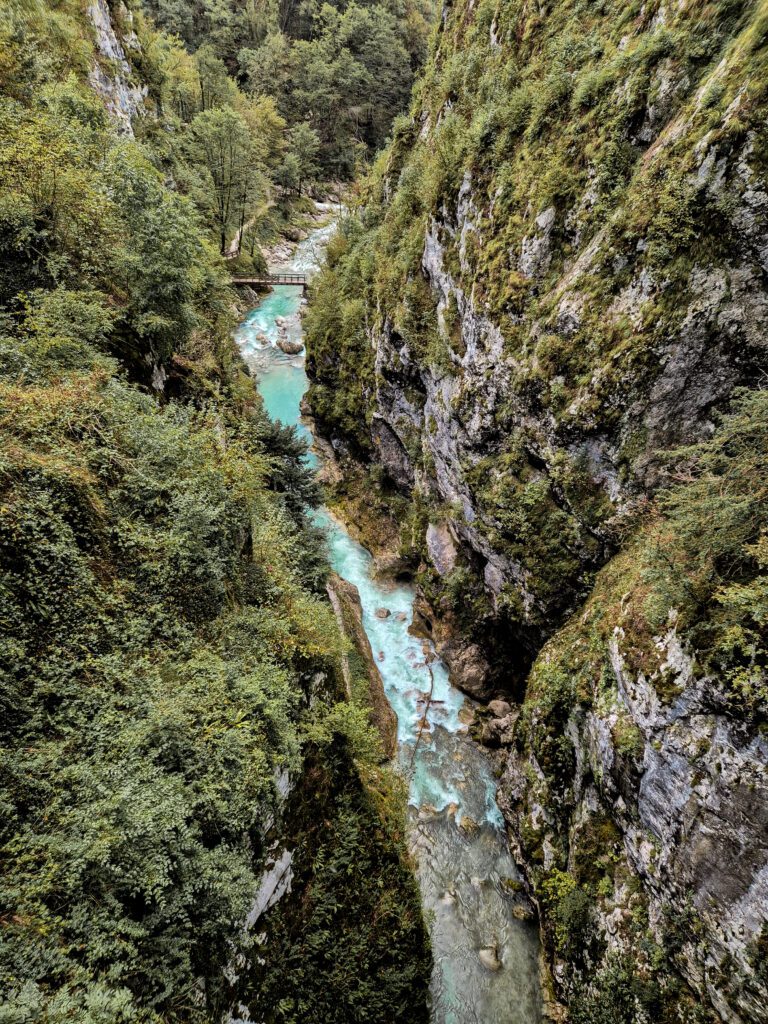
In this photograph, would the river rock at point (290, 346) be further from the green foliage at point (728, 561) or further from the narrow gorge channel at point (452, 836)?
the green foliage at point (728, 561)

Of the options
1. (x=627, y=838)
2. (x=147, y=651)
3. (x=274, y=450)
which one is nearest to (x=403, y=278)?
(x=274, y=450)

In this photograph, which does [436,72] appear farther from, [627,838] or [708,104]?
[627,838]

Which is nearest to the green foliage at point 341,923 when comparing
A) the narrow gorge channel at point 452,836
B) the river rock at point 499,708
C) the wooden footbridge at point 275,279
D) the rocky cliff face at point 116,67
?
the narrow gorge channel at point 452,836

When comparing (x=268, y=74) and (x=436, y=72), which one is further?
(x=268, y=74)

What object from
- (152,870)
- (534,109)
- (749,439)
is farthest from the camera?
(534,109)

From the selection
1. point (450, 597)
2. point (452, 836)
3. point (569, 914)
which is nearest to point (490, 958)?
point (452, 836)

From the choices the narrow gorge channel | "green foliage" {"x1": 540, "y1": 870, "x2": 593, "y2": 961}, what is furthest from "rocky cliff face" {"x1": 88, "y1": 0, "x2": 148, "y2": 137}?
"green foliage" {"x1": 540, "y1": 870, "x2": 593, "y2": 961}
